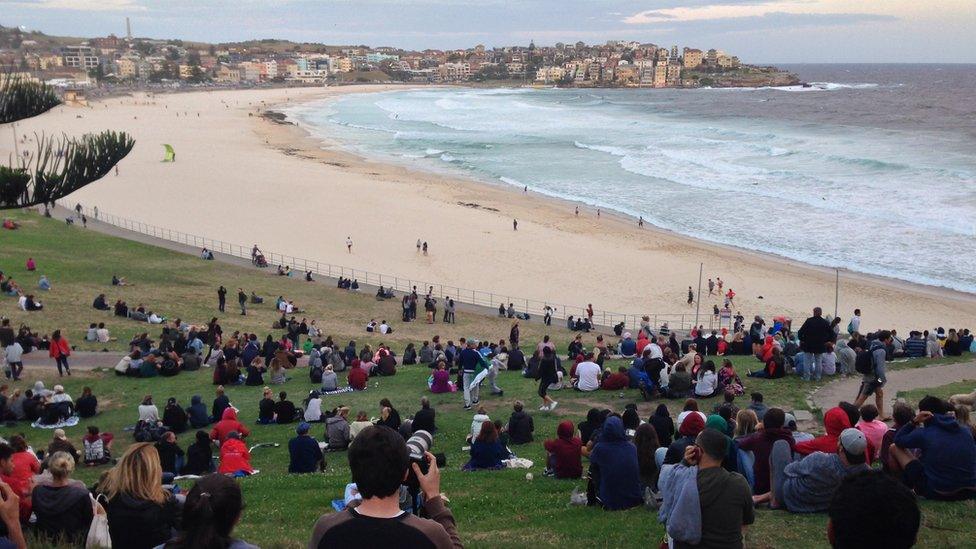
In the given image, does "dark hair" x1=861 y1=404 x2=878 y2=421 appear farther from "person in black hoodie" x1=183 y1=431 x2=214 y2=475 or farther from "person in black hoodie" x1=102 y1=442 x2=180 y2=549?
"person in black hoodie" x1=183 y1=431 x2=214 y2=475

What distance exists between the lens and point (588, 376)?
1417cm

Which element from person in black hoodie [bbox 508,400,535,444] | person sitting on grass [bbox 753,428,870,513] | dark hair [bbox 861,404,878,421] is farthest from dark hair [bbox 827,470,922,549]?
person in black hoodie [bbox 508,400,535,444]

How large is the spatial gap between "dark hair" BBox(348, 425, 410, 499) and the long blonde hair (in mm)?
2107

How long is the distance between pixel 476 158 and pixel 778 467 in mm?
60364

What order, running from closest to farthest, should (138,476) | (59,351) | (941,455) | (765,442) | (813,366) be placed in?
(138,476) < (941,455) < (765,442) < (813,366) < (59,351)

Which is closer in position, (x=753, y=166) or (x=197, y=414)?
(x=197, y=414)

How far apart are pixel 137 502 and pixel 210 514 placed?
1.42 meters

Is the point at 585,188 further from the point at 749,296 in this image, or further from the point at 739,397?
the point at 739,397

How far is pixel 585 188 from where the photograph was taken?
52.1 metres

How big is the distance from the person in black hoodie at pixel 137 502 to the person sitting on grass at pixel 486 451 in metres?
5.11

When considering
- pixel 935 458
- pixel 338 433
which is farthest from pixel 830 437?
pixel 338 433

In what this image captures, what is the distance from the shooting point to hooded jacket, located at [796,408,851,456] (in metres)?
7.45

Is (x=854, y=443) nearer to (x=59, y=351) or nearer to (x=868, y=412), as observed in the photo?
(x=868, y=412)

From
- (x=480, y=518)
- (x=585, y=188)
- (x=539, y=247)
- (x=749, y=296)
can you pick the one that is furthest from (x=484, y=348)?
(x=585, y=188)
